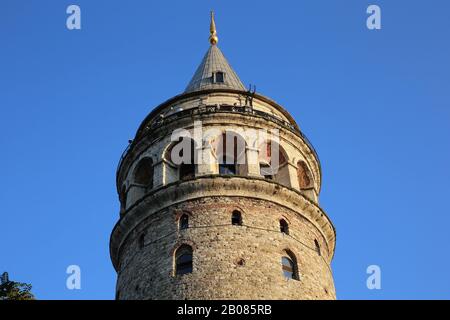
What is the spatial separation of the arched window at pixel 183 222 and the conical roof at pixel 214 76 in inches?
313

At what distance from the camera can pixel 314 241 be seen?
28.8 m

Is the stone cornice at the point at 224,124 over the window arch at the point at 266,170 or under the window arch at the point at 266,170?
over

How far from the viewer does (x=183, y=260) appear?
2606 cm

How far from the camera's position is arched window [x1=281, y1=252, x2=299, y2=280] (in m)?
26.2

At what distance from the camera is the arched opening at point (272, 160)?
30922 millimetres

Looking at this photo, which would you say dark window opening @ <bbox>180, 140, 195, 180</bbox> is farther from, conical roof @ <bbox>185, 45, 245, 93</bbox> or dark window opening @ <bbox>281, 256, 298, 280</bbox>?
dark window opening @ <bbox>281, 256, 298, 280</bbox>

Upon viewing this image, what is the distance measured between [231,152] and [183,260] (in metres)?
6.47

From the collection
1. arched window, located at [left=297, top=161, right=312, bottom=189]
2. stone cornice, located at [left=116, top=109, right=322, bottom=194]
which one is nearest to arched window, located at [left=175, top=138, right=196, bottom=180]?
stone cornice, located at [left=116, top=109, right=322, bottom=194]

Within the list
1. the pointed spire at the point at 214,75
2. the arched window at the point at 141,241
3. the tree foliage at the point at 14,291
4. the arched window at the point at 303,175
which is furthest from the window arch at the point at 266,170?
the tree foliage at the point at 14,291

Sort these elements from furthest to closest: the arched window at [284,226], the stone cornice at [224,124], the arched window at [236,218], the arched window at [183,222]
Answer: the stone cornice at [224,124] < the arched window at [284,226] < the arched window at [183,222] < the arched window at [236,218]

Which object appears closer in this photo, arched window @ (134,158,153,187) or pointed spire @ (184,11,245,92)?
arched window @ (134,158,153,187)

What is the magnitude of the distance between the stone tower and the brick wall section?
0.04 m

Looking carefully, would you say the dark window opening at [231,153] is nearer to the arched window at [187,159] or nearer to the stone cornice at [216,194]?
the arched window at [187,159]
